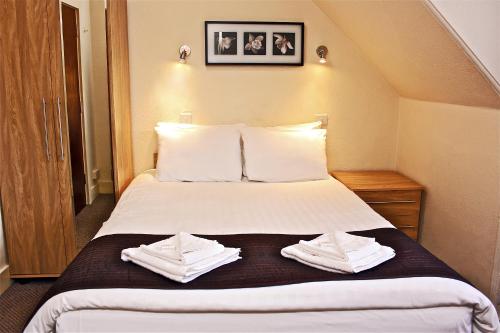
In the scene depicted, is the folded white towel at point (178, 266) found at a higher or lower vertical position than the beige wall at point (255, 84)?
lower

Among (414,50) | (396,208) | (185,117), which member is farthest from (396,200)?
(185,117)

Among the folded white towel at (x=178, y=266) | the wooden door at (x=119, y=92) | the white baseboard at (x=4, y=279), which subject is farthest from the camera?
the wooden door at (x=119, y=92)

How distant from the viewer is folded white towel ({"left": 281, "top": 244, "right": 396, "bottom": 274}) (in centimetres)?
184

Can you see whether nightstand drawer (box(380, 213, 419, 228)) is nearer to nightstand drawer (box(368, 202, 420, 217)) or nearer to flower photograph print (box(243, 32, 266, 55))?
nightstand drawer (box(368, 202, 420, 217))

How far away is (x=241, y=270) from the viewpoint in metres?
1.85

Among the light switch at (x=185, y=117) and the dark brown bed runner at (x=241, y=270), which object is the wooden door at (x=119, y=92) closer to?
the light switch at (x=185, y=117)

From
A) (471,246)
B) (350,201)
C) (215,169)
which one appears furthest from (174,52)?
(471,246)

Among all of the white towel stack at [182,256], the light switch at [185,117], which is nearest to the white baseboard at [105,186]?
the light switch at [185,117]

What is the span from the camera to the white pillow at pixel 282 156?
126 inches

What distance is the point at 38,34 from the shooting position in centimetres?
271

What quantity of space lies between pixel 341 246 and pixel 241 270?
430 millimetres

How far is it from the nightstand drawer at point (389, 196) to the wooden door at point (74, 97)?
1892 mm

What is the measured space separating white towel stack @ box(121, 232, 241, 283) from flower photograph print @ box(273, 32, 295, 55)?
75.8 inches

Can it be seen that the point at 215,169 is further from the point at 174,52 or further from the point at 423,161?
the point at 423,161
